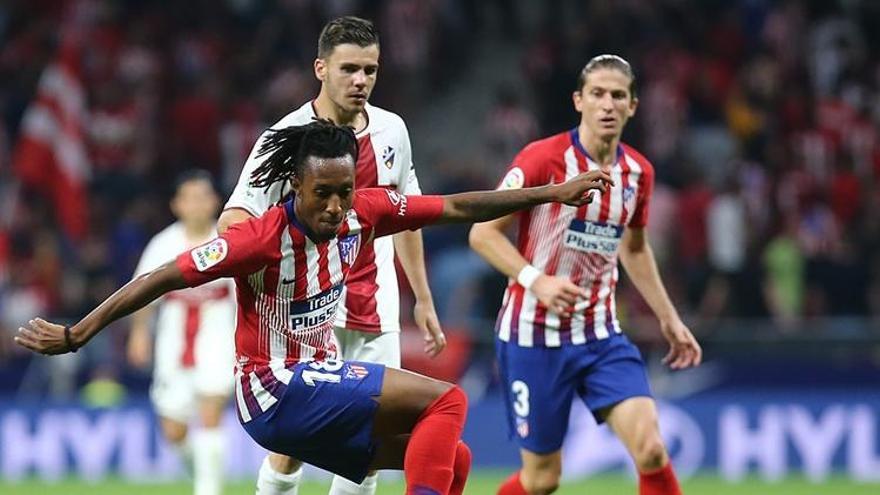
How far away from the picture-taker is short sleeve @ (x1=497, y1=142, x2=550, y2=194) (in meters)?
8.02

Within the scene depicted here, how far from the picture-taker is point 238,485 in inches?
518

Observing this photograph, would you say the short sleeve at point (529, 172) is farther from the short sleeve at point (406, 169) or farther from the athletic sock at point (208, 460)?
the athletic sock at point (208, 460)

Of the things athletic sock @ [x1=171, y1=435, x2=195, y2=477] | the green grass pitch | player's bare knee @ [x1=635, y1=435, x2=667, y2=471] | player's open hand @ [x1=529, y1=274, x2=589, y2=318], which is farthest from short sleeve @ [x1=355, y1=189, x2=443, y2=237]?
the green grass pitch

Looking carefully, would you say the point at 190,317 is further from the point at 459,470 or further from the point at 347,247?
the point at 347,247

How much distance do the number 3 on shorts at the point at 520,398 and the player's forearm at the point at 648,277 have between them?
77 cm

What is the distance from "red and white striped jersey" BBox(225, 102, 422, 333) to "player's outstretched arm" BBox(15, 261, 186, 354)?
1321 millimetres

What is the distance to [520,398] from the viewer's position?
8.24m

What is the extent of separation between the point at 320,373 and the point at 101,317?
89 centimetres

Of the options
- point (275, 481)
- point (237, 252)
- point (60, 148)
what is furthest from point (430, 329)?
point (60, 148)

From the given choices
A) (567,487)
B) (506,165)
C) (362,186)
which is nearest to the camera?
(362,186)

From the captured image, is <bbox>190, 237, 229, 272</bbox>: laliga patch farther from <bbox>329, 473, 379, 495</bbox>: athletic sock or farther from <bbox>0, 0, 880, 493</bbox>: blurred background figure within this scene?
<bbox>0, 0, 880, 493</bbox>: blurred background figure

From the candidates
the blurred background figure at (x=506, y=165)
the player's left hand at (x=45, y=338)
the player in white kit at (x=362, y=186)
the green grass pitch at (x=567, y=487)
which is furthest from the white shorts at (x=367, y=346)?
the blurred background figure at (x=506, y=165)

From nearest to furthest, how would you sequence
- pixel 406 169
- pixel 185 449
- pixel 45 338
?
1. pixel 45 338
2. pixel 406 169
3. pixel 185 449

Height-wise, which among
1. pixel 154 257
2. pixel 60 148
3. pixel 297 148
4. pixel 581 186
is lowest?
pixel 154 257
